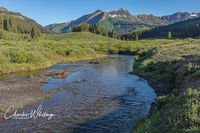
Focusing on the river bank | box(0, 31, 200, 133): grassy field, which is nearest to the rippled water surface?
the river bank

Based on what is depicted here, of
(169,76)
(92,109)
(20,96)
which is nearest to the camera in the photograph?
(92,109)

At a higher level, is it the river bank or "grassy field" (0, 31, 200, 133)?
"grassy field" (0, 31, 200, 133)

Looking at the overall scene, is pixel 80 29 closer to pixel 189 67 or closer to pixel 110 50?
pixel 110 50

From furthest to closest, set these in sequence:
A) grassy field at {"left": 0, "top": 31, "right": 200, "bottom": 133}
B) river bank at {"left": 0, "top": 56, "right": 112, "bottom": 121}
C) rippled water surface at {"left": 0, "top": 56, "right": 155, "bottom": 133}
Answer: river bank at {"left": 0, "top": 56, "right": 112, "bottom": 121}
rippled water surface at {"left": 0, "top": 56, "right": 155, "bottom": 133}
grassy field at {"left": 0, "top": 31, "right": 200, "bottom": 133}

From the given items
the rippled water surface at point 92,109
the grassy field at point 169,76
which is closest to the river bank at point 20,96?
the rippled water surface at point 92,109

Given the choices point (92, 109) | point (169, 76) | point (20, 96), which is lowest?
point (92, 109)

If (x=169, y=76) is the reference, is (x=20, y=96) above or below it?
below

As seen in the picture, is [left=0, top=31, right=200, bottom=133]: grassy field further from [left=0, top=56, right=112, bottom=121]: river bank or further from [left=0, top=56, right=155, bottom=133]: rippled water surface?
[left=0, top=56, right=112, bottom=121]: river bank

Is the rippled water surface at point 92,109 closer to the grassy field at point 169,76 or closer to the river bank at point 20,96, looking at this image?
the river bank at point 20,96

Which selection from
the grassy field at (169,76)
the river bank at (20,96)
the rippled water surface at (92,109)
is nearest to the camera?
the grassy field at (169,76)

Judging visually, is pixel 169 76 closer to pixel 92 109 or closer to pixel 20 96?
pixel 92 109

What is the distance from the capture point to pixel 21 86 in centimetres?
2194

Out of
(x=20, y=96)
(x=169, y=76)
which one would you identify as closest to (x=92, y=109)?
(x=20, y=96)

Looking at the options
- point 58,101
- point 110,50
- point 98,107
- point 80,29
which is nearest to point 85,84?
point 58,101
